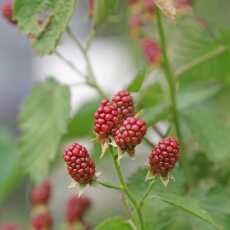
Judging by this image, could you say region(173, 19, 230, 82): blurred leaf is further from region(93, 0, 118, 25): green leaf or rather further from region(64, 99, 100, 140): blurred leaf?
region(93, 0, 118, 25): green leaf

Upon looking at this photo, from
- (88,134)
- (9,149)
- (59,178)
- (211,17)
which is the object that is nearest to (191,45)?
(88,134)

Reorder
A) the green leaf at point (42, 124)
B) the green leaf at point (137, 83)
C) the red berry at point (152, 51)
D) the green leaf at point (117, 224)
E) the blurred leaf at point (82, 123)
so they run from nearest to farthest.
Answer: the green leaf at point (117, 224) → the green leaf at point (137, 83) → the green leaf at point (42, 124) → the red berry at point (152, 51) → the blurred leaf at point (82, 123)

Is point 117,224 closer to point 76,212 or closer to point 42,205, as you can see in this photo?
point 76,212

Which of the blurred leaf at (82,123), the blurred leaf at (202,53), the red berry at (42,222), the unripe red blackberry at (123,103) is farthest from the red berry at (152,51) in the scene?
the unripe red blackberry at (123,103)

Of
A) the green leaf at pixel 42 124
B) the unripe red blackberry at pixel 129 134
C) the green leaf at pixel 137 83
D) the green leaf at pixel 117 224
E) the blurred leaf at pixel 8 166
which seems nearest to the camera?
the unripe red blackberry at pixel 129 134

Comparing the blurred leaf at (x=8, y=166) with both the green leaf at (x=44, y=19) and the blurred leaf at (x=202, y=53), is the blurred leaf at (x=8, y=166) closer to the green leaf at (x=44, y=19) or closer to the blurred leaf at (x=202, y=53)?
the blurred leaf at (x=202, y=53)

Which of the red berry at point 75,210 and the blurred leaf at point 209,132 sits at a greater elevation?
the blurred leaf at point 209,132

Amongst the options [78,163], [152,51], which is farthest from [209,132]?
[78,163]
